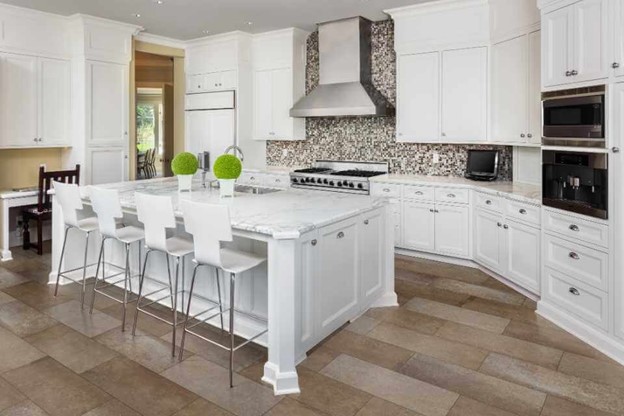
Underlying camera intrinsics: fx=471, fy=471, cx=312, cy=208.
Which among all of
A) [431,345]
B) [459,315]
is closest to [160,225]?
[431,345]

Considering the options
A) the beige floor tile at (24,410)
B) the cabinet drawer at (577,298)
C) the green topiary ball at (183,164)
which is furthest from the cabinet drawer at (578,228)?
the beige floor tile at (24,410)

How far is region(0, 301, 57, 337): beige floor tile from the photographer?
10.8 ft

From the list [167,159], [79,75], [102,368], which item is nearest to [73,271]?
[102,368]

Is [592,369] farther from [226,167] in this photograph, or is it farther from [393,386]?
[226,167]

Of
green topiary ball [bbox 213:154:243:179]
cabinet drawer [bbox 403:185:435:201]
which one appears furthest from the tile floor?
cabinet drawer [bbox 403:185:435:201]

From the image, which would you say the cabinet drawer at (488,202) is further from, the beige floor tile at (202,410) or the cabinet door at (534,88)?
the beige floor tile at (202,410)

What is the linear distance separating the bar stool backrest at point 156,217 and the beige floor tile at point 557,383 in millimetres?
→ 2133

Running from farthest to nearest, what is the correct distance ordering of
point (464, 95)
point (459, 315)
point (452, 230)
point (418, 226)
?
1. point (418, 226)
2. point (464, 95)
3. point (452, 230)
4. point (459, 315)

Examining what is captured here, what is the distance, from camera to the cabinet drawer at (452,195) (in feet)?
15.7

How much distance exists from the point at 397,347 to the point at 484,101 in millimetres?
2990

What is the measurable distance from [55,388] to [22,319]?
3.94 feet

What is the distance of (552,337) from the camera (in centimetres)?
320

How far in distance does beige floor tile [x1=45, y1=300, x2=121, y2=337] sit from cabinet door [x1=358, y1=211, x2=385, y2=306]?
1803mm

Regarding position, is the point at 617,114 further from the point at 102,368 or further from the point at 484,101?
the point at 102,368
